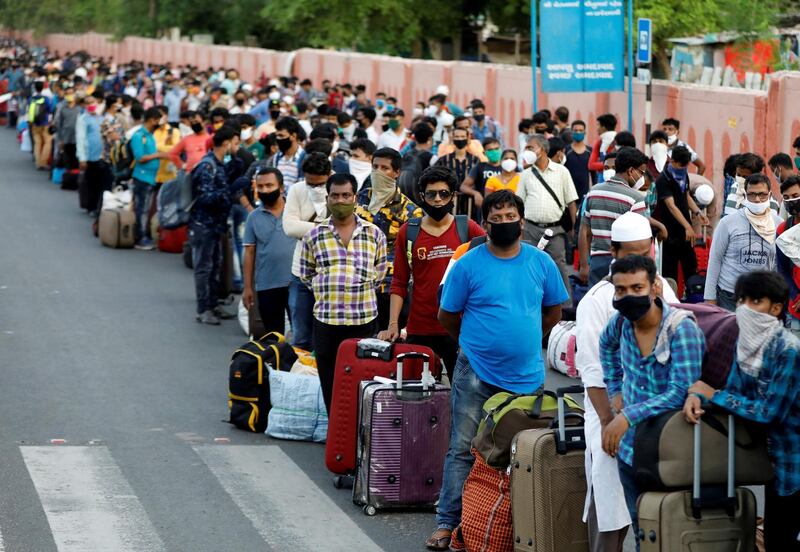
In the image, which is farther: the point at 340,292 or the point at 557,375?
the point at 557,375

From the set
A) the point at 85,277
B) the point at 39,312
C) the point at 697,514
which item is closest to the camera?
the point at 697,514

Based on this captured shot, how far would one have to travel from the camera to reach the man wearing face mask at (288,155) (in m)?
15.0

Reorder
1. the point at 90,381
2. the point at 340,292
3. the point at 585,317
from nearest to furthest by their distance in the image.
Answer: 1. the point at 585,317
2. the point at 340,292
3. the point at 90,381

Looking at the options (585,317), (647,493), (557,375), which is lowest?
(557,375)

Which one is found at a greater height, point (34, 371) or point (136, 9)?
point (136, 9)

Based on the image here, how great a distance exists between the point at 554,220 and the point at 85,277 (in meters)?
6.25

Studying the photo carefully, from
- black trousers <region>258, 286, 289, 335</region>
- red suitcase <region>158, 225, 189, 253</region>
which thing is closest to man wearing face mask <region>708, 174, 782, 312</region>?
black trousers <region>258, 286, 289, 335</region>

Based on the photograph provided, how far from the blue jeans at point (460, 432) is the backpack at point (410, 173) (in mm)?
6359

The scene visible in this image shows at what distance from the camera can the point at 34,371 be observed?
1313 centimetres

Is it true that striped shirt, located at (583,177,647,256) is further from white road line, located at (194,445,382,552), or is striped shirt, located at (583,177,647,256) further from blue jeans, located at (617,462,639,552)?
blue jeans, located at (617,462,639,552)

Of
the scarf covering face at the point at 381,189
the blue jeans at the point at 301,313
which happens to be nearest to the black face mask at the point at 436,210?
the scarf covering face at the point at 381,189

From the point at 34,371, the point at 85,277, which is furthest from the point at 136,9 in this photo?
the point at 34,371

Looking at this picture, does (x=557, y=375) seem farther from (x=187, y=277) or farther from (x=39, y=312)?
(x=187, y=277)

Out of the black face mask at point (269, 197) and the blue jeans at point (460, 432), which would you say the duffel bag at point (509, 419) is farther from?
the black face mask at point (269, 197)
